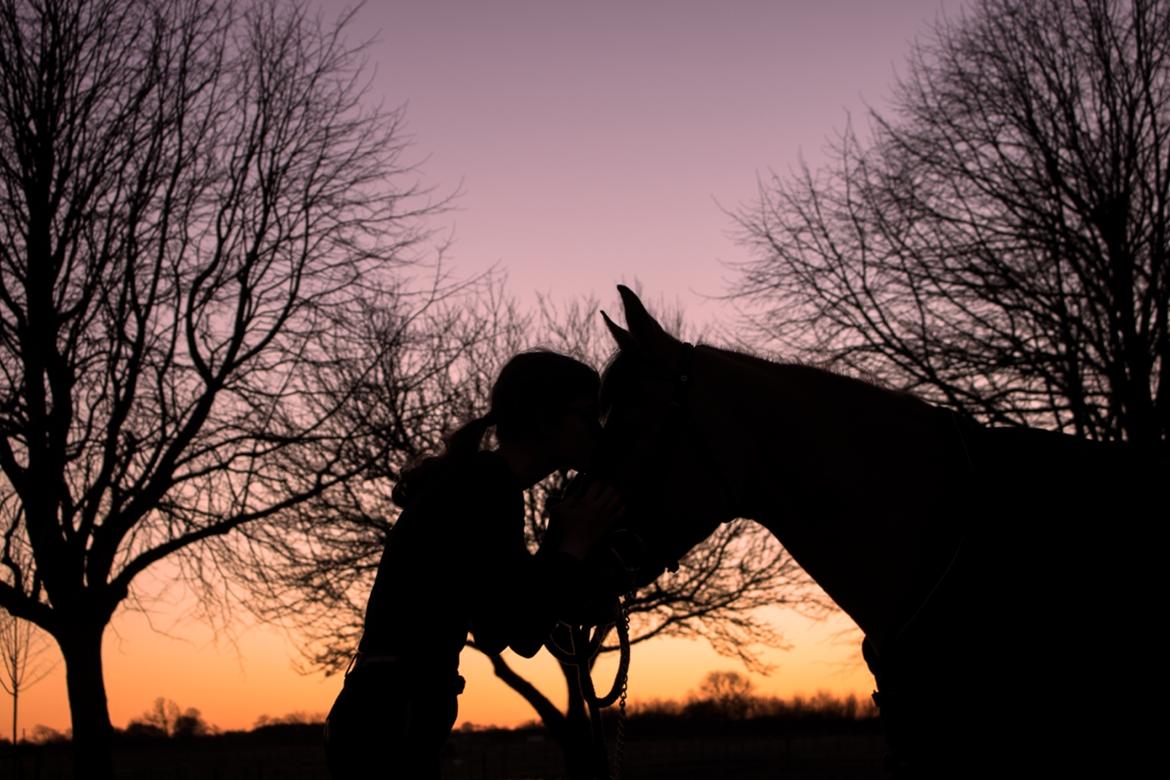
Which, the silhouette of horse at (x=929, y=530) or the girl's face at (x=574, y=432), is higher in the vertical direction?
the girl's face at (x=574, y=432)

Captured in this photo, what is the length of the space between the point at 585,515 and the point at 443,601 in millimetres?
430

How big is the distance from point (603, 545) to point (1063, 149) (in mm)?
12127

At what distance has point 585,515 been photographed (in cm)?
300

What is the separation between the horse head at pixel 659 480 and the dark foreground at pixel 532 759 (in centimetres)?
1499

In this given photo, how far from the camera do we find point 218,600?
1245 centimetres

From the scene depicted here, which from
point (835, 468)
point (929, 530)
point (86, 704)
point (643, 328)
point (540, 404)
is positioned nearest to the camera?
point (929, 530)

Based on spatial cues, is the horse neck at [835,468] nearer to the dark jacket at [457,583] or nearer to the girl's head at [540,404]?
the girl's head at [540,404]

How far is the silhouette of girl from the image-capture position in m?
2.88

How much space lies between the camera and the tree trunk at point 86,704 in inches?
421

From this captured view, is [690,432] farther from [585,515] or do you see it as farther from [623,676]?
[623,676]

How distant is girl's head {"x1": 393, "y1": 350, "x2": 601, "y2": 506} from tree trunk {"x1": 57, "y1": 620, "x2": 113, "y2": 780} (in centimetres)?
884

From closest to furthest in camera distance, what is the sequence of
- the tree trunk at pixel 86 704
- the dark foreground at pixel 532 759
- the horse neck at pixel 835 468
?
1. the horse neck at pixel 835 468
2. the tree trunk at pixel 86 704
3. the dark foreground at pixel 532 759

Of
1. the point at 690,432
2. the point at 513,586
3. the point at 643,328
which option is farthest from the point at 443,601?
the point at 643,328

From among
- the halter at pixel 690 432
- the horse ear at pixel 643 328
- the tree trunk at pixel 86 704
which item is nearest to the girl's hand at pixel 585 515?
the halter at pixel 690 432
